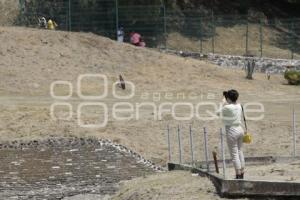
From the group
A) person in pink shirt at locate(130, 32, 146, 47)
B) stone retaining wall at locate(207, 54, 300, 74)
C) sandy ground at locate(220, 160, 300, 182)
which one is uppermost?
person in pink shirt at locate(130, 32, 146, 47)

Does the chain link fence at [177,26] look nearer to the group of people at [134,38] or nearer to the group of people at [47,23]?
the group of people at [47,23]

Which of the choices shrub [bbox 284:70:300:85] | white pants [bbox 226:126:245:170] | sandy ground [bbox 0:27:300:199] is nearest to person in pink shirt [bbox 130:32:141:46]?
sandy ground [bbox 0:27:300:199]

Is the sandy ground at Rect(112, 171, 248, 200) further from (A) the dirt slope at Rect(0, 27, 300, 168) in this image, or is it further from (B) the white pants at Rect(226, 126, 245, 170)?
(A) the dirt slope at Rect(0, 27, 300, 168)

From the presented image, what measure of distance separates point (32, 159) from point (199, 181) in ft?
34.0

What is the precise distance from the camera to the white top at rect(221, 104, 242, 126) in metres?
13.7

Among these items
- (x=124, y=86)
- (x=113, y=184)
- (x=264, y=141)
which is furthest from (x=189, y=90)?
(x=113, y=184)

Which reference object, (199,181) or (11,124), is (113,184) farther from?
(11,124)

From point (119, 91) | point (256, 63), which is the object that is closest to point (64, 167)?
point (119, 91)

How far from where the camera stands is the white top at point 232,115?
13.7 meters

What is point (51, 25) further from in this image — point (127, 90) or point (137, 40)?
point (127, 90)

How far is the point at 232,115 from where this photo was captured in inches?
538

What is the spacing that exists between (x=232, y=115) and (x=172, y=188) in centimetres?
237

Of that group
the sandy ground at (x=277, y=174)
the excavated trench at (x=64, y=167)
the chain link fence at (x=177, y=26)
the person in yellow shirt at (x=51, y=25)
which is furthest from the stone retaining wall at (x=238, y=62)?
the sandy ground at (x=277, y=174)

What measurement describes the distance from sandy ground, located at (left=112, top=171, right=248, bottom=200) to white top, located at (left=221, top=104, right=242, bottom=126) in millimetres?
1235
